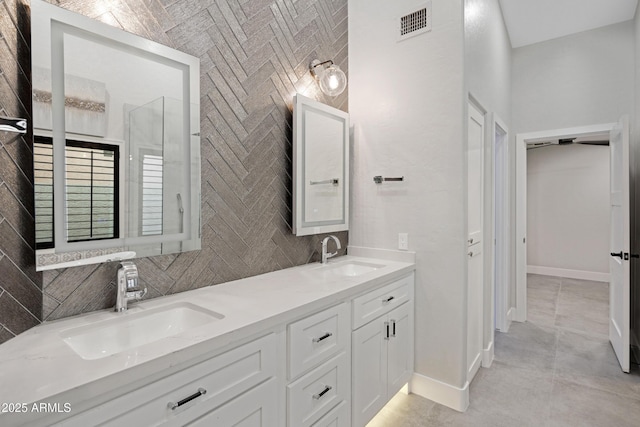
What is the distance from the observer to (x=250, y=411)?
117 centimetres

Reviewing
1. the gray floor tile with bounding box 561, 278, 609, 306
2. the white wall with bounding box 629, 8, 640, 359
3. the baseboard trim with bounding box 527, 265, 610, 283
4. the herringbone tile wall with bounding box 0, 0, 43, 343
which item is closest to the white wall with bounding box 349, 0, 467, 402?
the herringbone tile wall with bounding box 0, 0, 43, 343

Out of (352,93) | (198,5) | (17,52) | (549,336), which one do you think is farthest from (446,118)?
(549,336)

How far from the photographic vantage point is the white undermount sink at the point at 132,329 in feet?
3.75

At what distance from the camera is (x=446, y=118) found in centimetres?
216

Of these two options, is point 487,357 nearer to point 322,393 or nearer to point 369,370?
point 369,370

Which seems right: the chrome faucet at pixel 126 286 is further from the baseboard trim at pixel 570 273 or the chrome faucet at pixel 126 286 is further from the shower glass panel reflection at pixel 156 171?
the baseboard trim at pixel 570 273

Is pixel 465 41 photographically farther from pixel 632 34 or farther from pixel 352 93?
pixel 632 34

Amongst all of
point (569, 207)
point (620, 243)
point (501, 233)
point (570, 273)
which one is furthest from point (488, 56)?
point (570, 273)

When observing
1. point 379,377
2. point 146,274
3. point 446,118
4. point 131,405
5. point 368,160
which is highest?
point 446,118

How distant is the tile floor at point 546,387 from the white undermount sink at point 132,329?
4.41 feet

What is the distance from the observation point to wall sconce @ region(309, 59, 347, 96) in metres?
2.31

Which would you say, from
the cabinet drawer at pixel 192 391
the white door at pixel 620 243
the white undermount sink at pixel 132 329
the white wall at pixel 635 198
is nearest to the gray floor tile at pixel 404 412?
the cabinet drawer at pixel 192 391

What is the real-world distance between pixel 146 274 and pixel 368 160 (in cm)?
175

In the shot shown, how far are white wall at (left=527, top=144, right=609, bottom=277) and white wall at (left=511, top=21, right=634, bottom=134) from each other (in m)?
2.90
